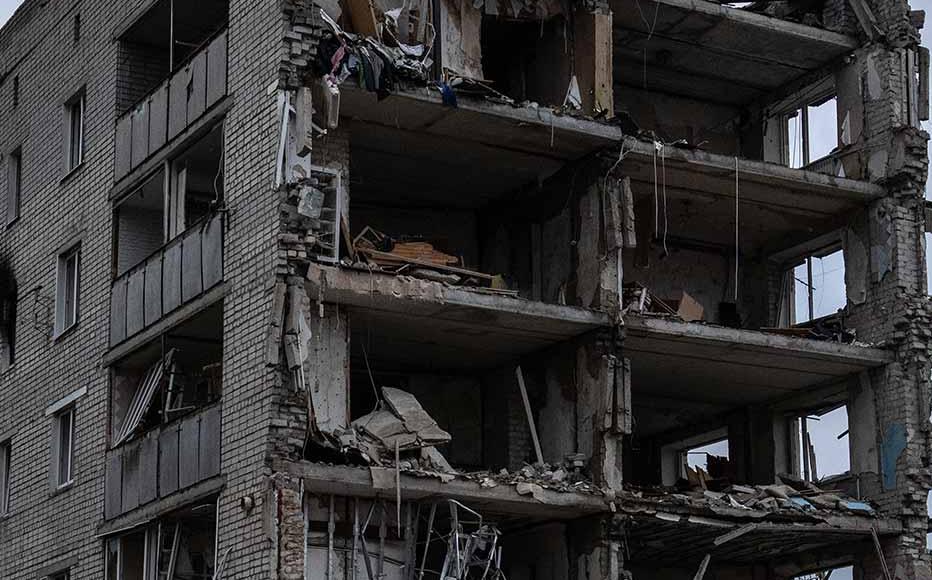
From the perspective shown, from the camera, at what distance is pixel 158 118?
1126 inches

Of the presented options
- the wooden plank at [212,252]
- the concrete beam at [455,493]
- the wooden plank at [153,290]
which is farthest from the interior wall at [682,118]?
the wooden plank at [153,290]

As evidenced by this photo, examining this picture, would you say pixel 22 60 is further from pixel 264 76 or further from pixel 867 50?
pixel 867 50

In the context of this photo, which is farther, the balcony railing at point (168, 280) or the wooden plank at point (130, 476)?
the wooden plank at point (130, 476)

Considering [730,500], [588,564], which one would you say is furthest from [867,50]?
[588,564]

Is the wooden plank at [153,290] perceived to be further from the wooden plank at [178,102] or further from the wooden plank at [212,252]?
the wooden plank at [178,102]

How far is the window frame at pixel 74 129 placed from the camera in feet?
104

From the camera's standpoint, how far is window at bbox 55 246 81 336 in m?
31.3

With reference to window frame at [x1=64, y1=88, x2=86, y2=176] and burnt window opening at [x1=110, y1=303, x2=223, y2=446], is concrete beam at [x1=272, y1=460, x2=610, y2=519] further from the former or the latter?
window frame at [x1=64, y1=88, x2=86, y2=176]

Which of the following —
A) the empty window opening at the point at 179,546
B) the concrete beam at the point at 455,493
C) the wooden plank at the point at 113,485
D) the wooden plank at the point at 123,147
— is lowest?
the empty window opening at the point at 179,546

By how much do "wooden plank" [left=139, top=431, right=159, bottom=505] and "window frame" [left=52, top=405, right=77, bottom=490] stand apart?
3.15 meters

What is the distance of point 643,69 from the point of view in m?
31.5

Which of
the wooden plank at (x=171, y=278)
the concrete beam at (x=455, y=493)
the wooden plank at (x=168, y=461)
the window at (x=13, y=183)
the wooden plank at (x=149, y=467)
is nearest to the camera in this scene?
the concrete beam at (x=455, y=493)

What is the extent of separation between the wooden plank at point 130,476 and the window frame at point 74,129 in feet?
18.9

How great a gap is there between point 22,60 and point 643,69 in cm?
1138
